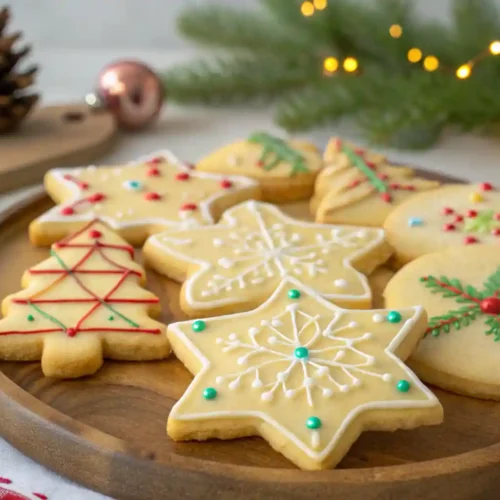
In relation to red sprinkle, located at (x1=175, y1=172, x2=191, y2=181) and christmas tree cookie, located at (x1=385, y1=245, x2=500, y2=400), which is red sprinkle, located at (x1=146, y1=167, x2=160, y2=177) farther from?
christmas tree cookie, located at (x1=385, y1=245, x2=500, y2=400)

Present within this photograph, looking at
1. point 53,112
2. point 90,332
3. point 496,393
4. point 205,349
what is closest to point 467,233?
point 496,393

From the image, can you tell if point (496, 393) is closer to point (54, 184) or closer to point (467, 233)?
point (467, 233)

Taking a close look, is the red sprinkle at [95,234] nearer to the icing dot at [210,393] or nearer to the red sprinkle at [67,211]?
the red sprinkle at [67,211]

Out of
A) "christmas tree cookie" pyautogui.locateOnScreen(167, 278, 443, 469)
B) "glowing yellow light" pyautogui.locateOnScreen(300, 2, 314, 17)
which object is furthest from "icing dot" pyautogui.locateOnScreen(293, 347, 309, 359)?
"glowing yellow light" pyautogui.locateOnScreen(300, 2, 314, 17)

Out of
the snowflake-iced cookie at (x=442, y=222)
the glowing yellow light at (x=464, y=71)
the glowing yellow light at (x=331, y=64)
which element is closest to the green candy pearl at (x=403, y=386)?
the snowflake-iced cookie at (x=442, y=222)

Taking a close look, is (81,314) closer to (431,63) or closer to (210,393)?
(210,393)

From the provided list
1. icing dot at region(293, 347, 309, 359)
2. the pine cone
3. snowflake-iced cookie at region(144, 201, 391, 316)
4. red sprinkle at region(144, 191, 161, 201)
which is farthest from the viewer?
the pine cone
